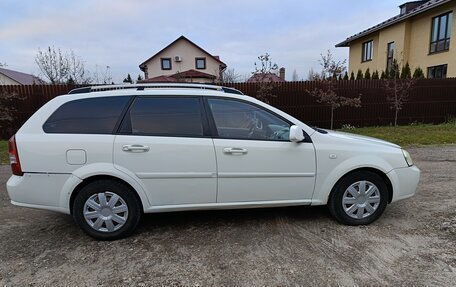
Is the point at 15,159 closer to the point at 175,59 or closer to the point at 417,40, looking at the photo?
the point at 417,40

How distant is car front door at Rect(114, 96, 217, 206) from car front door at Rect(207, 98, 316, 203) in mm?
148

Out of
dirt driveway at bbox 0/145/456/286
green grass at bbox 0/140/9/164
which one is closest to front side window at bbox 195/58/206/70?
green grass at bbox 0/140/9/164

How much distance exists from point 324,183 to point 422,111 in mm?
11637

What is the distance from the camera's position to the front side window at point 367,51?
23812mm

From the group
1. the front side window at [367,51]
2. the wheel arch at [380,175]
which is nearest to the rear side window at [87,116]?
the wheel arch at [380,175]

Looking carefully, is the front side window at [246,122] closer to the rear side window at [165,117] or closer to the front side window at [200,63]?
the rear side window at [165,117]

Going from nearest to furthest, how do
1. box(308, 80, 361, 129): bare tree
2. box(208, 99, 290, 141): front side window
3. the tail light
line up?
the tail light → box(208, 99, 290, 141): front side window → box(308, 80, 361, 129): bare tree

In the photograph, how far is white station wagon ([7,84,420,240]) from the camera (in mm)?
3164

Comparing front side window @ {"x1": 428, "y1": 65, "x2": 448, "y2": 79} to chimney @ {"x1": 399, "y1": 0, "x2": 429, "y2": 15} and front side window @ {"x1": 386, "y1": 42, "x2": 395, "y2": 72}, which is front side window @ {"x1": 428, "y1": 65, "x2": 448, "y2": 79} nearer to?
front side window @ {"x1": 386, "y1": 42, "x2": 395, "y2": 72}

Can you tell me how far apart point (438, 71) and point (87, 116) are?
20.7 meters

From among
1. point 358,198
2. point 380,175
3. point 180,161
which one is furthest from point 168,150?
point 380,175

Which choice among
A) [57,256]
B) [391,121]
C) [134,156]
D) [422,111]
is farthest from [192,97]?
[422,111]

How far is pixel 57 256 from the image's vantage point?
9.90 ft

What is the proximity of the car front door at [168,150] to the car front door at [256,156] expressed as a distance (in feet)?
0.48
